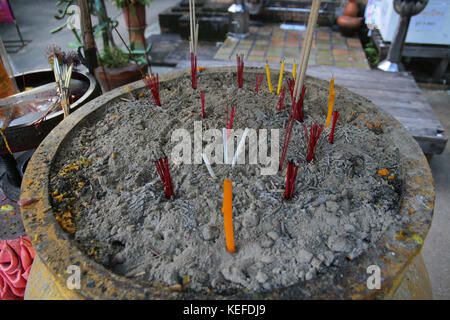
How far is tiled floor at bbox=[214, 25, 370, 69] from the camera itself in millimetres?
4172

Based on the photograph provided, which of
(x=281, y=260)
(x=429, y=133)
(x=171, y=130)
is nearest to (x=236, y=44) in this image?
(x=429, y=133)

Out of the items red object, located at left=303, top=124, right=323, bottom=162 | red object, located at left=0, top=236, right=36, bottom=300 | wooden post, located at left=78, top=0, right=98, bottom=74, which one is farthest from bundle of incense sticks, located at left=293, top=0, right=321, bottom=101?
wooden post, located at left=78, top=0, right=98, bottom=74

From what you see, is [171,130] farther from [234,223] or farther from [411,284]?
[411,284]

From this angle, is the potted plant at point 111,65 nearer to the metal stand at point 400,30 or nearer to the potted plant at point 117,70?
the potted plant at point 117,70

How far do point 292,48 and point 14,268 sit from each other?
13.6ft

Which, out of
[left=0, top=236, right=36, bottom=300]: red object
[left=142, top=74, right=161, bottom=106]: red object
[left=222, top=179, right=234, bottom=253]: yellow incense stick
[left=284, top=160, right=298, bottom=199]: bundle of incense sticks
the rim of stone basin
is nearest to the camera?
the rim of stone basin

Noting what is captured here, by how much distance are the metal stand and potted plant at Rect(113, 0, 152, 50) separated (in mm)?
2866

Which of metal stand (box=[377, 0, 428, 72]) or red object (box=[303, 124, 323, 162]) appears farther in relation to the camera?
metal stand (box=[377, 0, 428, 72])

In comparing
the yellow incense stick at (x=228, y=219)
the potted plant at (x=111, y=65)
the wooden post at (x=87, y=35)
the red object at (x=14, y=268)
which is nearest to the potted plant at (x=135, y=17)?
the potted plant at (x=111, y=65)

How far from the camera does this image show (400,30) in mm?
3600

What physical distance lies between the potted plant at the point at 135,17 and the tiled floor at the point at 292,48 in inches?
41.3

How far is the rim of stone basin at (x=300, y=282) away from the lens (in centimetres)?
85

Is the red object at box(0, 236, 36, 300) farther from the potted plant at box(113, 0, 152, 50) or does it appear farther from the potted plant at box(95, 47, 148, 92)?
the potted plant at box(113, 0, 152, 50)

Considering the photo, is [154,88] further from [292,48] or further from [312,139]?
[292,48]
